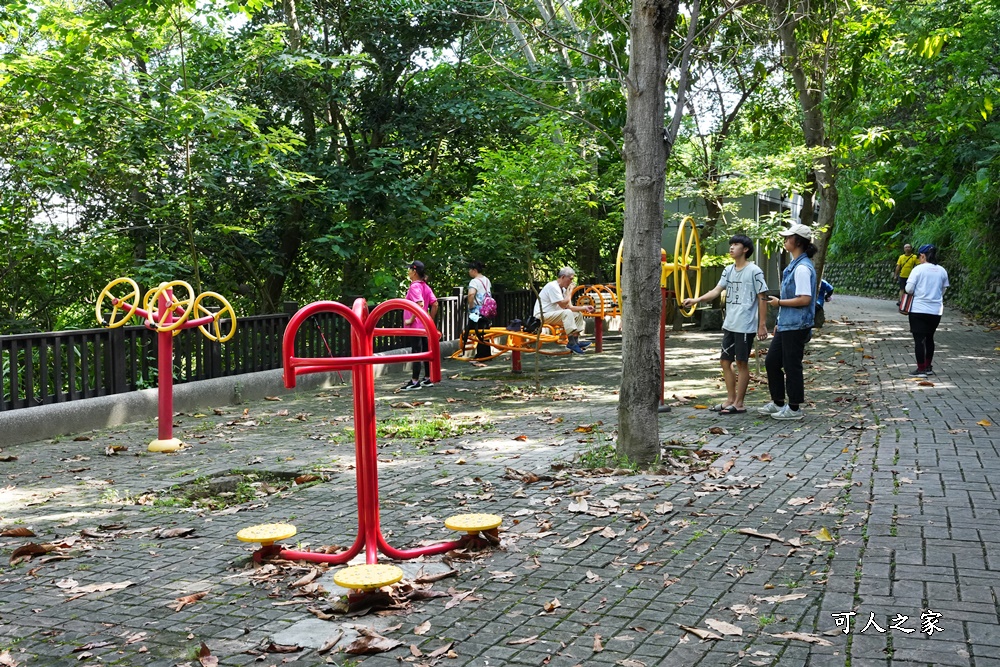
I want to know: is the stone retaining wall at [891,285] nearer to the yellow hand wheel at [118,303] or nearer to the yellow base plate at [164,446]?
the yellow hand wheel at [118,303]

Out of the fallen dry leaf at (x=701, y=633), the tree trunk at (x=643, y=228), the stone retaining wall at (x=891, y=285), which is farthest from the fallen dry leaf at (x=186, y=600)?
the stone retaining wall at (x=891, y=285)

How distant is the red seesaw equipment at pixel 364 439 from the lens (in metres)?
4.58

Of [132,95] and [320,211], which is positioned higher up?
[132,95]

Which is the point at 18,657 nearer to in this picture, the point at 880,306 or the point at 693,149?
the point at 693,149

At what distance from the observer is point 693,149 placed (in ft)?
75.1

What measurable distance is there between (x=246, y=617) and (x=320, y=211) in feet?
48.1

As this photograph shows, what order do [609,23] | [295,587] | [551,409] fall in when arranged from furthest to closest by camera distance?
[609,23]
[551,409]
[295,587]

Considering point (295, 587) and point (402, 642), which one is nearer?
point (402, 642)

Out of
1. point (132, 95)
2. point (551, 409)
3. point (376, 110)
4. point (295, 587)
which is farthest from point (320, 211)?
point (295, 587)

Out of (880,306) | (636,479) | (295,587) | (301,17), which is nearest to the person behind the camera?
(295,587)

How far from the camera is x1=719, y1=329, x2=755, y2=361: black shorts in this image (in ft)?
33.1

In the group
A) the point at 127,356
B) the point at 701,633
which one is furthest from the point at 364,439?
the point at 127,356

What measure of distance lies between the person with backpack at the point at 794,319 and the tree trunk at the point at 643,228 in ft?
9.51

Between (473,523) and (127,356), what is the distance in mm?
8139
